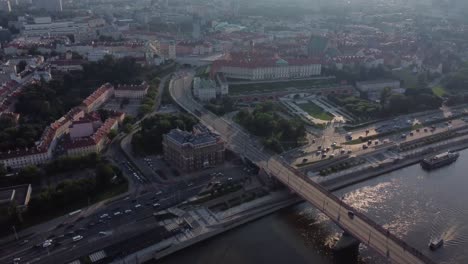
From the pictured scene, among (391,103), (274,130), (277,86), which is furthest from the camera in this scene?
(277,86)

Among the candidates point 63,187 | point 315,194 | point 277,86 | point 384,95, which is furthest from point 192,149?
point 384,95

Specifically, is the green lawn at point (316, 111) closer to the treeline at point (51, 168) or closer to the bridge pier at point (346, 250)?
the bridge pier at point (346, 250)

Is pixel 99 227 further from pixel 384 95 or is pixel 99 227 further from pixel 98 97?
pixel 384 95

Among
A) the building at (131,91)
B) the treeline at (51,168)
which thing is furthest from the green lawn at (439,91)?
the treeline at (51,168)

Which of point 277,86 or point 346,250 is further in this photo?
point 277,86

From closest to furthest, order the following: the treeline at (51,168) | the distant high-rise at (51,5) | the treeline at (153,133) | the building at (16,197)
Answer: the building at (16,197)
the treeline at (51,168)
the treeline at (153,133)
the distant high-rise at (51,5)

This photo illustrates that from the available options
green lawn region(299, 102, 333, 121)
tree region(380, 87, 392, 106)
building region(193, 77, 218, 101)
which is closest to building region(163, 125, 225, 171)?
building region(193, 77, 218, 101)

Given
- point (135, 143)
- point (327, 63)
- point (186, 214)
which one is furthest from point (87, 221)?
point (327, 63)
